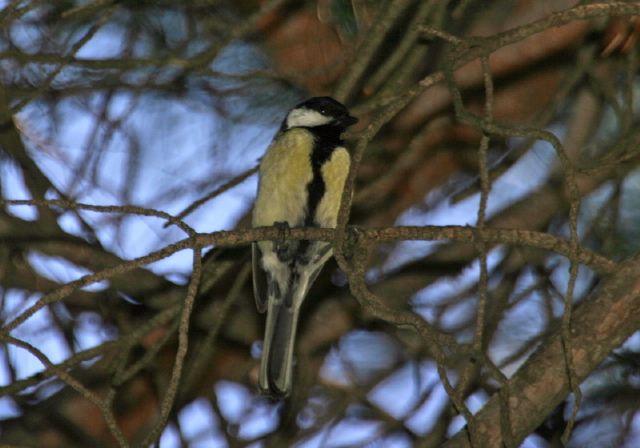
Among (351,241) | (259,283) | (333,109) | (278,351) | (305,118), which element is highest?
(305,118)

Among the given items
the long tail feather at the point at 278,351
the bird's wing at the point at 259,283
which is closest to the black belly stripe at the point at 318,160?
the bird's wing at the point at 259,283

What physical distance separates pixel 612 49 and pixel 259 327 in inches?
90.0

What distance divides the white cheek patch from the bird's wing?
587 millimetres

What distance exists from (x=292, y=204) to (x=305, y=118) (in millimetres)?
465

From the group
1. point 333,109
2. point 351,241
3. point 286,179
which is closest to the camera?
point 351,241

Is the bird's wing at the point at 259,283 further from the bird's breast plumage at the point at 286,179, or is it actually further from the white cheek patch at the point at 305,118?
the white cheek patch at the point at 305,118

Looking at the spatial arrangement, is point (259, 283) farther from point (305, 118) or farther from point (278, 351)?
point (305, 118)

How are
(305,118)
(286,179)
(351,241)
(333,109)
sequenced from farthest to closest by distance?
(305,118)
(333,109)
(286,179)
(351,241)

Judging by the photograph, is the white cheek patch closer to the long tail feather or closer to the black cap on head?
the black cap on head

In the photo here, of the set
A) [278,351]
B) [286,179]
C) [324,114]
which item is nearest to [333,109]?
[324,114]

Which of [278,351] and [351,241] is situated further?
[278,351]

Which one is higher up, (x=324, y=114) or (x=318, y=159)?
(x=324, y=114)

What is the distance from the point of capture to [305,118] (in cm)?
306

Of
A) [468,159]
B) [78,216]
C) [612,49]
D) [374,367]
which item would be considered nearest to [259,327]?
[374,367]
